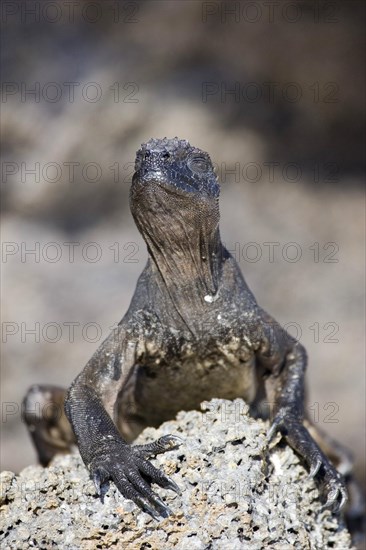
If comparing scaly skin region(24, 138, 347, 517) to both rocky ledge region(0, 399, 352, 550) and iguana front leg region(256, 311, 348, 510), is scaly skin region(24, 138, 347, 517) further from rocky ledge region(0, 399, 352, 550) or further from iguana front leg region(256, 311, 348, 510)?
rocky ledge region(0, 399, 352, 550)

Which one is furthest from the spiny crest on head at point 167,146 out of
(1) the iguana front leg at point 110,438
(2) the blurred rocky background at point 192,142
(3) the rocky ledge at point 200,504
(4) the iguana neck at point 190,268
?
(2) the blurred rocky background at point 192,142

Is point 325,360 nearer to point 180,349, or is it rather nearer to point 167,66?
point 167,66

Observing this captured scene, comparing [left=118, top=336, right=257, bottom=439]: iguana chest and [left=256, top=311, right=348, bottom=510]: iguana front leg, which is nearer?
[left=256, top=311, right=348, bottom=510]: iguana front leg

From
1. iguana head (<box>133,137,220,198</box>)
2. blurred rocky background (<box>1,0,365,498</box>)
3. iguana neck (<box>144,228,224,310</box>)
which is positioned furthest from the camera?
blurred rocky background (<box>1,0,365,498</box>)

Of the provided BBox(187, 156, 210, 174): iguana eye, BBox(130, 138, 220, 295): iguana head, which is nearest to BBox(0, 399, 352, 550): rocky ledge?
BBox(130, 138, 220, 295): iguana head

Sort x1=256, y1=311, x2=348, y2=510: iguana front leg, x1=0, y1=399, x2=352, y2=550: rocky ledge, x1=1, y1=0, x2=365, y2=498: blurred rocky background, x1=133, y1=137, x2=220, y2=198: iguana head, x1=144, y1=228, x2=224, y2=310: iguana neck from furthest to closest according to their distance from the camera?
1. x1=1, y1=0, x2=365, y2=498: blurred rocky background
2. x1=144, y1=228, x2=224, y2=310: iguana neck
3. x1=256, y1=311, x2=348, y2=510: iguana front leg
4. x1=133, y1=137, x2=220, y2=198: iguana head
5. x1=0, y1=399, x2=352, y2=550: rocky ledge

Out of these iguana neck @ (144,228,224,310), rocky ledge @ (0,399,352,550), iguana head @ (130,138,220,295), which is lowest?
rocky ledge @ (0,399,352,550)

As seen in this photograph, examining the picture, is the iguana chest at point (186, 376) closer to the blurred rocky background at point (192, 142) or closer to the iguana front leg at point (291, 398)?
the iguana front leg at point (291, 398)

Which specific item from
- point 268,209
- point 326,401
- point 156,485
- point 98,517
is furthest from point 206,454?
point 268,209
